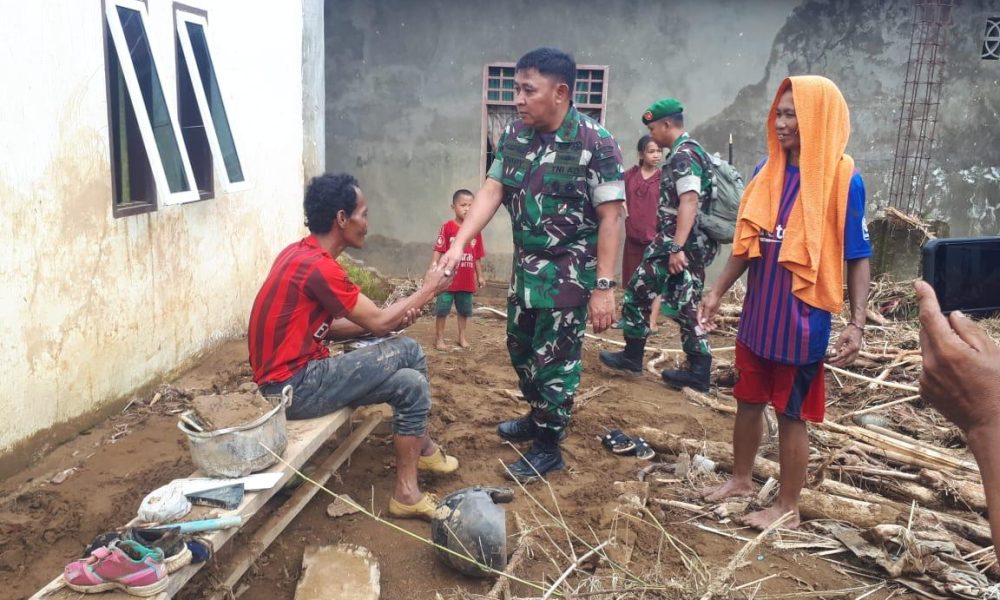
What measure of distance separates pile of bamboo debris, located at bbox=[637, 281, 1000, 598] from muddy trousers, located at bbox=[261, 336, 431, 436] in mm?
1439

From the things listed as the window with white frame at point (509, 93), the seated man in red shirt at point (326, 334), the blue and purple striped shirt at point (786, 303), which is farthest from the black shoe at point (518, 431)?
the window with white frame at point (509, 93)

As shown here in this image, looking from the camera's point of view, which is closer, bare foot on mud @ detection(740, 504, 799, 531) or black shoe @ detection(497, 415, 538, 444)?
bare foot on mud @ detection(740, 504, 799, 531)

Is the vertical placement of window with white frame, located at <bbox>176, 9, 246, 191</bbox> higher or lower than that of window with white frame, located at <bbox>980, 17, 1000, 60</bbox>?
lower

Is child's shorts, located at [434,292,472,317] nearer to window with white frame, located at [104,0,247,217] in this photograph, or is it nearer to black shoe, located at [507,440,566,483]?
window with white frame, located at [104,0,247,217]

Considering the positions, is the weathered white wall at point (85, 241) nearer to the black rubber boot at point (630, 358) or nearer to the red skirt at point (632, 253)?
the black rubber boot at point (630, 358)

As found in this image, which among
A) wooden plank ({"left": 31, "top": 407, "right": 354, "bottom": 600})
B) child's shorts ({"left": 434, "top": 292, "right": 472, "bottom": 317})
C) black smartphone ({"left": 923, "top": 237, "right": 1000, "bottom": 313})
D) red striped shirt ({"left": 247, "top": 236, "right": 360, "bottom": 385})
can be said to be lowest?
wooden plank ({"left": 31, "top": 407, "right": 354, "bottom": 600})

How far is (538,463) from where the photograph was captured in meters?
4.12

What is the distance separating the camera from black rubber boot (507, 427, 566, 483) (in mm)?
4090

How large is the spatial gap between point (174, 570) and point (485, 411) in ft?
9.45

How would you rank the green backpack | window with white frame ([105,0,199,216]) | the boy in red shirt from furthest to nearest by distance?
the boy in red shirt < the green backpack < window with white frame ([105,0,199,216])

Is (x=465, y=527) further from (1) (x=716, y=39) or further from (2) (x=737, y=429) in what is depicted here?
(1) (x=716, y=39)

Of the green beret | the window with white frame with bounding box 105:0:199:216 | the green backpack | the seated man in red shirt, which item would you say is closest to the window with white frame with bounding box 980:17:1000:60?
the green backpack

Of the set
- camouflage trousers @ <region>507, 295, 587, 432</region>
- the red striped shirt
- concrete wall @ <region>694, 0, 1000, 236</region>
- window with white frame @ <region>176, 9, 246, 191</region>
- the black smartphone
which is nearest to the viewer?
the black smartphone

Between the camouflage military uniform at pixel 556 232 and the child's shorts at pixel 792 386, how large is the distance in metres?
0.99
